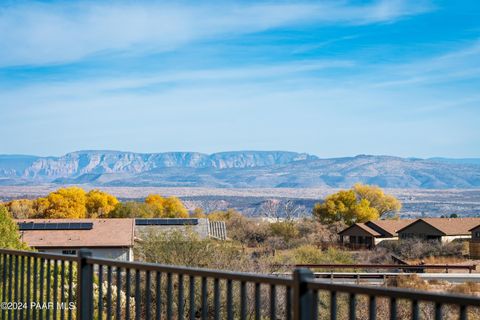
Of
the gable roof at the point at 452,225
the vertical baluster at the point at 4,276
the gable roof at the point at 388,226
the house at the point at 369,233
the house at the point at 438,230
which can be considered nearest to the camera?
the vertical baluster at the point at 4,276

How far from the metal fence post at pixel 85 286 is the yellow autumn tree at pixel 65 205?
67691mm

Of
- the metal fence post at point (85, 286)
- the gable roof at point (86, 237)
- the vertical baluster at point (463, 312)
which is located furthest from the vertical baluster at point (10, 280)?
the gable roof at point (86, 237)

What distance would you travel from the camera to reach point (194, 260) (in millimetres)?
25812

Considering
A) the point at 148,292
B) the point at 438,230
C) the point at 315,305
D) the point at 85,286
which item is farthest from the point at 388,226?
the point at 315,305

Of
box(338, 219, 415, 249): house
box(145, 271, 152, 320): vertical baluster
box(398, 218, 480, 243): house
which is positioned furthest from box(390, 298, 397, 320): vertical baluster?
box(398, 218, 480, 243): house

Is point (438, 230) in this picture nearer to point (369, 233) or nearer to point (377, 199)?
point (369, 233)

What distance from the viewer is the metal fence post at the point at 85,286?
6.03 meters

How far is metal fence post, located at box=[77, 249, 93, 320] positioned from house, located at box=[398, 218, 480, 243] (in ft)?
191

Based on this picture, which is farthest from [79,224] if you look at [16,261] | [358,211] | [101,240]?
[16,261]

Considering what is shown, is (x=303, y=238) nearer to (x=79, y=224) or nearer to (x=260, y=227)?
(x=260, y=227)

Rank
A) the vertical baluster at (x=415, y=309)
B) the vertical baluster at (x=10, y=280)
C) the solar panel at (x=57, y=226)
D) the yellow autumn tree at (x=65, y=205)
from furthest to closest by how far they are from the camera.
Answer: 1. the yellow autumn tree at (x=65, y=205)
2. the solar panel at (x=57, y=226)
3. the vertical baluster at (x=10, y=280)
4. the vertical baluster at (x=415, y=309)

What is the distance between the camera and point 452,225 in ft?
211

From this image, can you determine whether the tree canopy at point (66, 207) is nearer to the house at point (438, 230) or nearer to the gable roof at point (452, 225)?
the house at point (438, 230)

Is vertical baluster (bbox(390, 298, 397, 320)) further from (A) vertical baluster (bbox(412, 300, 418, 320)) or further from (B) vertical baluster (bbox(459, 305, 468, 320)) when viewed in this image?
(B) vertical baluster (bbox(459, 305, 468, 320))
